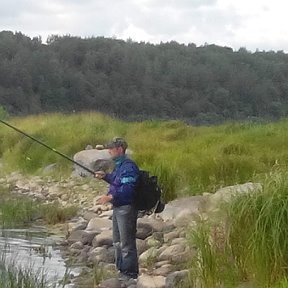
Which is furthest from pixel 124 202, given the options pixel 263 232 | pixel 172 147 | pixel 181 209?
pixel 172 147

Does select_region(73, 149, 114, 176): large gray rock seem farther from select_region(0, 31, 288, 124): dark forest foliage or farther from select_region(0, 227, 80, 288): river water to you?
select_region(0, 31, 288, 124): dark forest foliage

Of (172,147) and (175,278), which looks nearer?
(175,278)

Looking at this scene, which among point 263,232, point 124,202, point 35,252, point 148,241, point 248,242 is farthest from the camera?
point 35,252

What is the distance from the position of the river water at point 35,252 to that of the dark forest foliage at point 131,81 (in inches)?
1377

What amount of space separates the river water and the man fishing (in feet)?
2.07

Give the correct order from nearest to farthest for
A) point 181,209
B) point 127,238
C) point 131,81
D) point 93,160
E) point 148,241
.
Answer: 1. point 127,238
2. point 148,241
3. point 181,209
4. point 93,160
5. point 131,81

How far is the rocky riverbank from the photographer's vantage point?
8516 mm

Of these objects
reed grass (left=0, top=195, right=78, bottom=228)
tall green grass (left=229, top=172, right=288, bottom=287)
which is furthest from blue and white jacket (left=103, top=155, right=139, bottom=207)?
reed grass (left=0, top=195, right=78, bottom=228)

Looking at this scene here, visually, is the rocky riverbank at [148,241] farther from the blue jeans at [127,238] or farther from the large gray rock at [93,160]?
the large gray rock at [93,160]

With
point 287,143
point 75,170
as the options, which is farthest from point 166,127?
point 287,143

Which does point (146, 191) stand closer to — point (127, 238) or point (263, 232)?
point (127, 238)

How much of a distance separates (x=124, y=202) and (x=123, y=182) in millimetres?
244

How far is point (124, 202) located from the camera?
877 centimetres

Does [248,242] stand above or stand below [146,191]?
below
